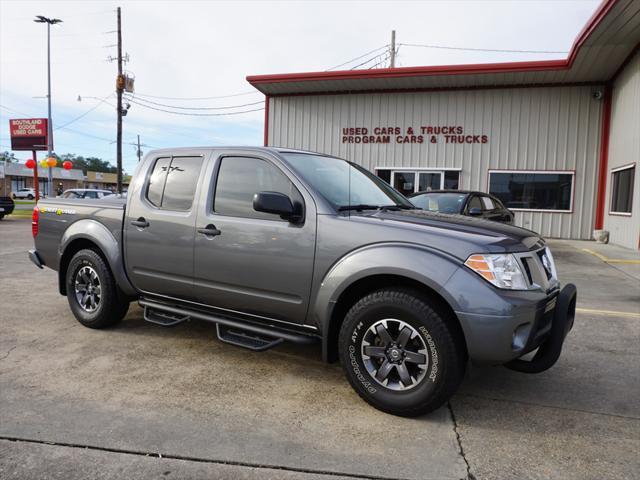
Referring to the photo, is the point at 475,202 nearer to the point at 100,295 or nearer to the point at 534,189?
the point at 100,295

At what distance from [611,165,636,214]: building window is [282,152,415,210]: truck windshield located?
11.3m

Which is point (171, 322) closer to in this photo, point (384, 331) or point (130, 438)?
point (130, 438)

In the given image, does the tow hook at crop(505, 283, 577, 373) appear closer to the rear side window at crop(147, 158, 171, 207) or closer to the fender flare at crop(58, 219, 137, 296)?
the rear side window at crop(147, 158, 171, 207)

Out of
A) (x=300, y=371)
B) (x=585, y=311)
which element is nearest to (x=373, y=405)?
(x=300, y=371)

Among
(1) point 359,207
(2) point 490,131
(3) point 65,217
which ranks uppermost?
(2) point 490,131

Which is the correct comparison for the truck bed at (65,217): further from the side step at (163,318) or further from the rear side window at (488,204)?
the rear side window at (488,204)

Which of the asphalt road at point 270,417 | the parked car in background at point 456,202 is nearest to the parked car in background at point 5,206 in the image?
the parked car in background at point 456,202

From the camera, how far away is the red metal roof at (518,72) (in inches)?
465

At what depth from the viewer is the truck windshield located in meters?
3.76

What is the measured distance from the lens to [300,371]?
13.1 ft

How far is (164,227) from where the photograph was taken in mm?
4285

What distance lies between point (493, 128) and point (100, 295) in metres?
15.1

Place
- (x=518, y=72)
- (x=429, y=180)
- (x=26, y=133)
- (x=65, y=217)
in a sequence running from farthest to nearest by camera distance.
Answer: (x=26, y=133) < (x=429, y=180) < (x=518, y=72) < (x=65, y=217)

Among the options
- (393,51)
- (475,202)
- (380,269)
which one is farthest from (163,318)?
(393,51)
